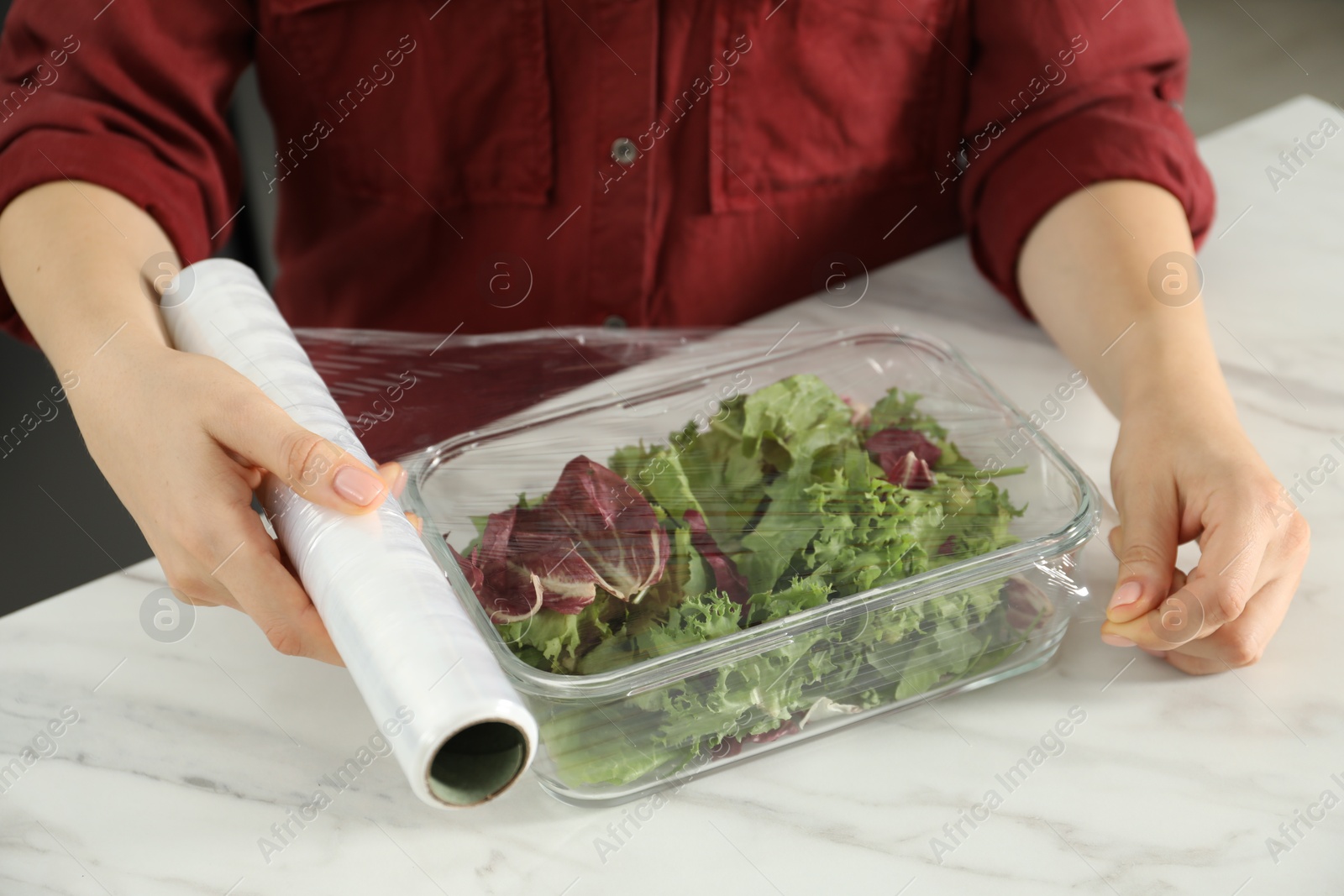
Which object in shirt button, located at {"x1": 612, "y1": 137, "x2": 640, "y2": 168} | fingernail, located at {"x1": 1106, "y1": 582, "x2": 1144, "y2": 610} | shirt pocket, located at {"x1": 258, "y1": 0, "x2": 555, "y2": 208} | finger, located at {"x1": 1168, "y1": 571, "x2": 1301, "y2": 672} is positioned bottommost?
finger, located at {"x1": 1168, "y1": 571, "x2": 1301, "y2": 672}

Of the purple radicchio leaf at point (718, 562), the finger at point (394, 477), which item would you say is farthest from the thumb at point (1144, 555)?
the finger at point (394, 477)

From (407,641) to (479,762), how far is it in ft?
0.26

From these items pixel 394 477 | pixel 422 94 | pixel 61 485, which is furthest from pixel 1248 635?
pixel 61 485

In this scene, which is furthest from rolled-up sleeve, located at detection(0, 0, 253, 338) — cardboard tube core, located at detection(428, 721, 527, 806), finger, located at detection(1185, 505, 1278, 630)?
finger, located at detection(1185, 505, 1278, 630)

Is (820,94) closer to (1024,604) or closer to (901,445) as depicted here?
(901,445)

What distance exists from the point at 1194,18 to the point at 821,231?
2.88 metres

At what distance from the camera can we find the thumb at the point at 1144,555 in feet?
2.14

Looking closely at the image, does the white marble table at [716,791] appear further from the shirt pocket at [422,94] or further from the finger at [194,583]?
the shirt pocket at [422,94]

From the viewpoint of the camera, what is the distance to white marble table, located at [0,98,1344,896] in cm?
58

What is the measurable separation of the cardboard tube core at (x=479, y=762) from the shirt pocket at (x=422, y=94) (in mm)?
616

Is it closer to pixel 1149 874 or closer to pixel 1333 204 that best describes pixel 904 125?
pixel 1333 204

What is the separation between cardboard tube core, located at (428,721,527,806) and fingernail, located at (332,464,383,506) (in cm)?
13

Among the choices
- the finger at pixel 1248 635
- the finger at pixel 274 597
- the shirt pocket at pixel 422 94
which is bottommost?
the finger at pixel 1248 635

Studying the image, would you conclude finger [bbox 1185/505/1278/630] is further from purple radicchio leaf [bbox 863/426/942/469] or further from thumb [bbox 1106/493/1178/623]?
purple radicchio leaf [bbox 863/426/942/469]
